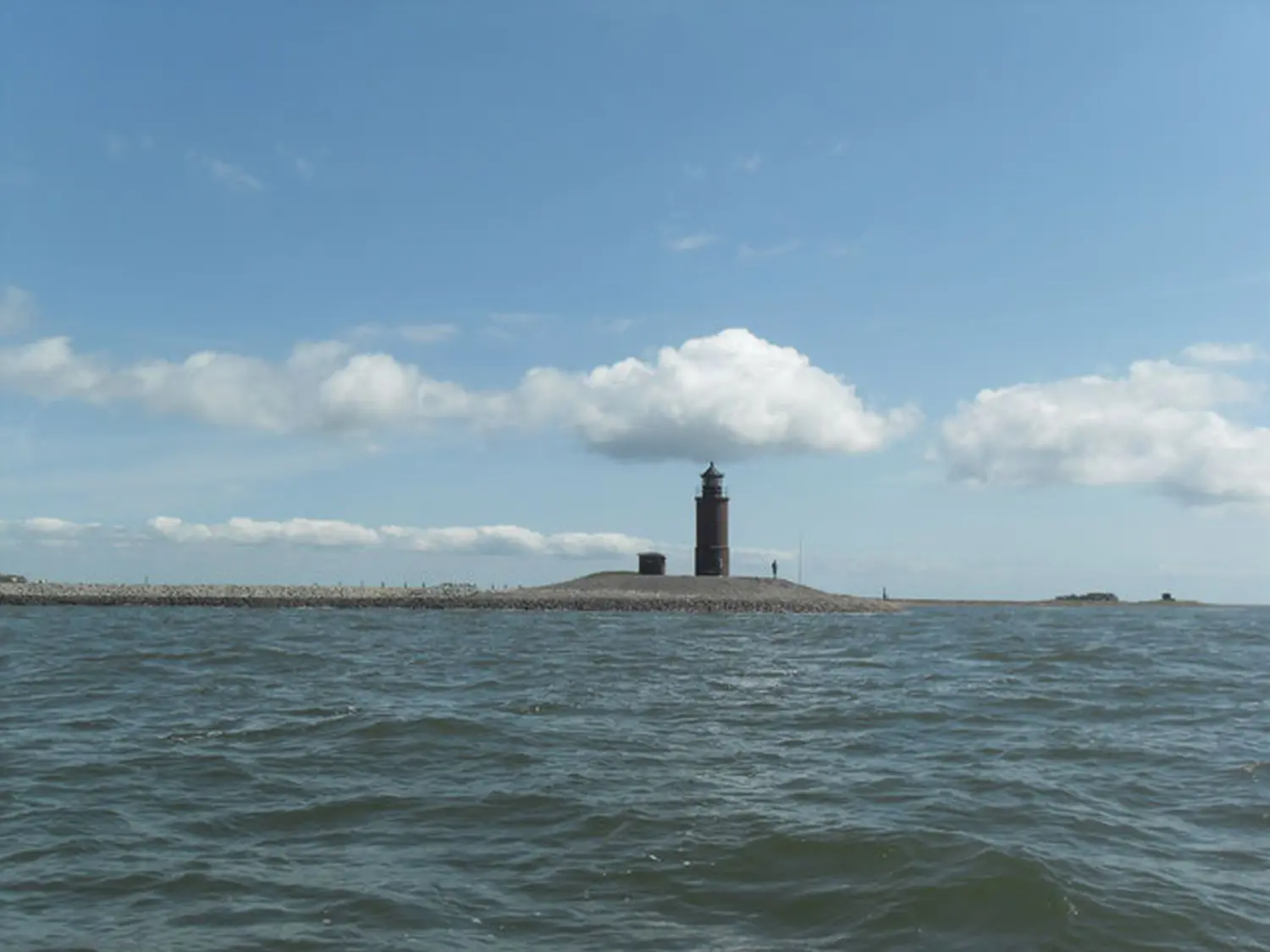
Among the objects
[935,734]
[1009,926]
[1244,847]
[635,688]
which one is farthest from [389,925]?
[635,688]

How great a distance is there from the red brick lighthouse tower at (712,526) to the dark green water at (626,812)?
51.1 m

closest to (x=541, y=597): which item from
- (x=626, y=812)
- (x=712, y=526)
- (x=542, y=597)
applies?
(x=542, y=597)

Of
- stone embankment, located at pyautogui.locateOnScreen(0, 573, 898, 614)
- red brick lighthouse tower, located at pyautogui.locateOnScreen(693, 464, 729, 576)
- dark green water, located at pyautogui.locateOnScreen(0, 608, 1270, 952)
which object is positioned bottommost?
dark green water, located at pyautogui.locateOnScreen(0, 608, 1270, 952)

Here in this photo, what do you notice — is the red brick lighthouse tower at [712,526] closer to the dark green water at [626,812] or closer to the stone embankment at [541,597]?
the stone embankment at [541,597]

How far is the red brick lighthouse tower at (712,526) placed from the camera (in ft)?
238

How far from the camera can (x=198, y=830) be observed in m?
9.29

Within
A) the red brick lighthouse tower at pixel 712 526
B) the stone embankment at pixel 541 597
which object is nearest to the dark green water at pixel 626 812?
the stone embankment at pixel 541 597

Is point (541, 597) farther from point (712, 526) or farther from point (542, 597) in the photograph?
point (712, 526)

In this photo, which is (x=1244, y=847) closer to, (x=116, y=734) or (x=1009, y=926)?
(x=1009, y=926)

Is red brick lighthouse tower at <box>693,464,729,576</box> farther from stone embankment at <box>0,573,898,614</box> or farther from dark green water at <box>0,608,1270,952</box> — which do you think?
dark green water at <box>0,608,1270,952</box>

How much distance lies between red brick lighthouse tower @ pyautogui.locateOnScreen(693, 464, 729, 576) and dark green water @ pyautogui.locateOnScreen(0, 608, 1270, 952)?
51.1m

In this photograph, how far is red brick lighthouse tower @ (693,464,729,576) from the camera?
72.4 m

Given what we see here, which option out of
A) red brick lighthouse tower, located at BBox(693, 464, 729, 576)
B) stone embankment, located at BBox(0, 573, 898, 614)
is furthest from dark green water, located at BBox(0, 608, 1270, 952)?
red brick lighthouse tower, located at BBox(693, 464, 729, 576)

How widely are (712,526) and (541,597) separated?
13661 mm
